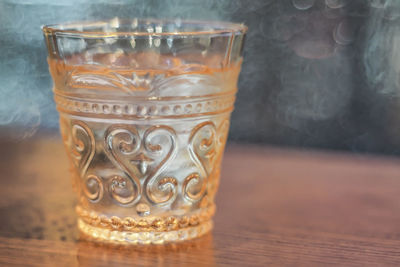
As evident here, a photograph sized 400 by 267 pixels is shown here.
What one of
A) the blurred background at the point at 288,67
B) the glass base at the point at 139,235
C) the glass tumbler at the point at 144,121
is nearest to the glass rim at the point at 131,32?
the glass tumbler at the point at 144,121

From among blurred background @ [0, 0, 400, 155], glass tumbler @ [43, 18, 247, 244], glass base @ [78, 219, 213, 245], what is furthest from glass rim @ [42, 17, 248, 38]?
blurred background @ [0, 0, 400, 155]

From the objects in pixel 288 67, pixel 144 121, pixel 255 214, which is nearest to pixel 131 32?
pixel 144 121

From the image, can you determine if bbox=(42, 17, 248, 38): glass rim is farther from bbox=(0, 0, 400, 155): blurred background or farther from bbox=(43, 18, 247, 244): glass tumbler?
bbox=(0, 0, 400, 155): blurred background

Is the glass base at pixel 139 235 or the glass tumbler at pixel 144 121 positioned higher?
the glass tumbler at pixel 144 121

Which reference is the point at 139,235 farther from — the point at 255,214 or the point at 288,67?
the point at 288,67

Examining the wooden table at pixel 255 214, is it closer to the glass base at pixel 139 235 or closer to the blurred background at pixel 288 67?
the glass base at pixel 139 235

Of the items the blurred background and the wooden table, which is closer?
the wooden table

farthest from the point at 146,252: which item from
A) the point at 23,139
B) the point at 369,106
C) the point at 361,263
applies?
the point at 369,106

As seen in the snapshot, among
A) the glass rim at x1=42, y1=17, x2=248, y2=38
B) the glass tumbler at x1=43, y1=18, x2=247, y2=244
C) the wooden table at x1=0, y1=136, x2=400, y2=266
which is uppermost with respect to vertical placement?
the glass rim at x1=42, y1=17, x2=248, y2=38
